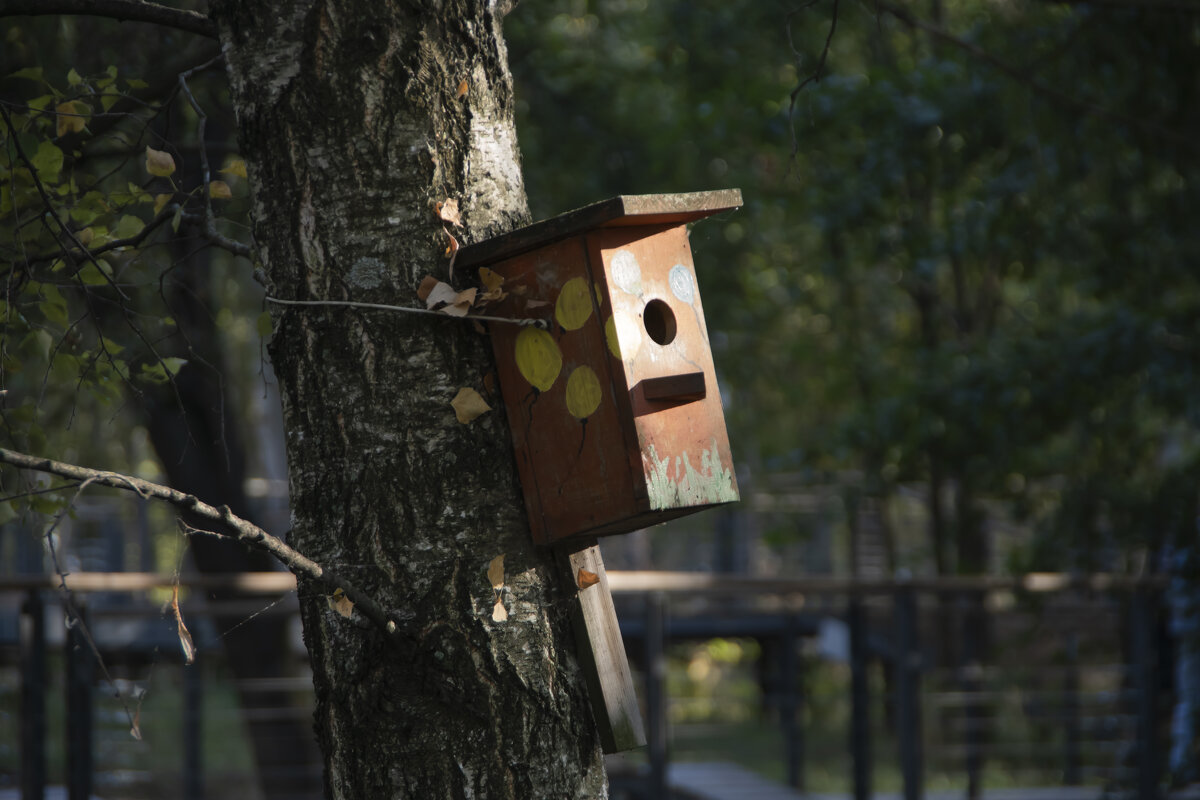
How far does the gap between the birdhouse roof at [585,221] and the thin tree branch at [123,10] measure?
500mm

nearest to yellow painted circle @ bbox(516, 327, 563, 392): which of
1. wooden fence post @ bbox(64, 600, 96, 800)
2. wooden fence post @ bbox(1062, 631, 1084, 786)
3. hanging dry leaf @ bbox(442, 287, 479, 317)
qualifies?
hanging dry leaf @ bbox(442, 287, 479, 317)

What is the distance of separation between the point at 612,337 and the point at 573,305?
7 cm

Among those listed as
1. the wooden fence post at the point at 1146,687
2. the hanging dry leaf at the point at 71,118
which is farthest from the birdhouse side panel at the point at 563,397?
the wooden fence post at the point at 1146,687

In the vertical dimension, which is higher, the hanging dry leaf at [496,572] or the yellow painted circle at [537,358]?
the yellow painted circle at [537,358]

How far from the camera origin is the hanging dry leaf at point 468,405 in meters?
1.43

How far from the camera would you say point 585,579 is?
1.49 m

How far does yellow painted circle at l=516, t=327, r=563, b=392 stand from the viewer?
4.90ft

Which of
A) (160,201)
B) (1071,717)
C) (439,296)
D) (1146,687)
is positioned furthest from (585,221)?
(1071,717)

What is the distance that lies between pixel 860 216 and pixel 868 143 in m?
0.35

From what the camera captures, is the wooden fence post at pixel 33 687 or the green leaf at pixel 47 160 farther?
the wooden fence post at pixel 33 687

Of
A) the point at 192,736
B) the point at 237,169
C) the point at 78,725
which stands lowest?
the point at 192,736

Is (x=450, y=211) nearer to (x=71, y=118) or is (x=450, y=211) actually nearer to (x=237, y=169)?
(x=237, y=169)

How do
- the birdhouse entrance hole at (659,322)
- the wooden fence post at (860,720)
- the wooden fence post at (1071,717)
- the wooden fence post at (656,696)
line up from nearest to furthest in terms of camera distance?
1. the birdhouse entrance hole at (659,322)
2. the wooden fence post at (656,696)
3. the wooden fence post at (860,720)
4. the wooden fence post at (1071,717)

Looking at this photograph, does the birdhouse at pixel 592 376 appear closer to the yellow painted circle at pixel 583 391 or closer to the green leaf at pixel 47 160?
the yellow painted circle at pixel 583 391
